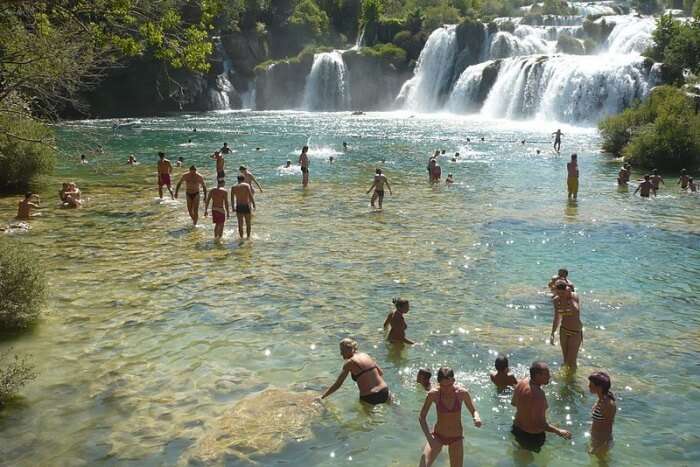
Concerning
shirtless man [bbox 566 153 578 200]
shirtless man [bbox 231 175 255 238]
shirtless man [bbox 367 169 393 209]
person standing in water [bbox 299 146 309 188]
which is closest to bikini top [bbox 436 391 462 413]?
shirtless man [bbox 231 175 255 238]

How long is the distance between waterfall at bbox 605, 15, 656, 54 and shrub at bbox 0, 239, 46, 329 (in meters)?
59.2

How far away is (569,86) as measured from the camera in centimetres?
4722

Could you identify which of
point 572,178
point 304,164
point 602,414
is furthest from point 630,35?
point 602,414

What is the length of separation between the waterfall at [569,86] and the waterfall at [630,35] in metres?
9.76

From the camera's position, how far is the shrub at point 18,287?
9539 mm

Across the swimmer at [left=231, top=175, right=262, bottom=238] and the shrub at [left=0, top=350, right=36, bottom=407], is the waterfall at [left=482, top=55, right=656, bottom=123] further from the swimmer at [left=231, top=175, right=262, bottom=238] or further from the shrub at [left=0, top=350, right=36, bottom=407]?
the shrub at [left=0, top=350, right=36, bottom=407]

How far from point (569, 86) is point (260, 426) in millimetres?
46254

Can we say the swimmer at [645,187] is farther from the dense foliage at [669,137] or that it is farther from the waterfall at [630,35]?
the waterfall at [630,35]

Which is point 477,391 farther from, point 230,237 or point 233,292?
point 230,237

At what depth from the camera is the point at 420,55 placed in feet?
233

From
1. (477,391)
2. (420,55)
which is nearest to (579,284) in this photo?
(477,391)

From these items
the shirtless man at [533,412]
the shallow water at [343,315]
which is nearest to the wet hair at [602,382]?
the shirtless man at [533,412]

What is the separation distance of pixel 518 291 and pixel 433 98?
190ft

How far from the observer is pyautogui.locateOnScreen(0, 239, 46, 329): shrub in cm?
954
